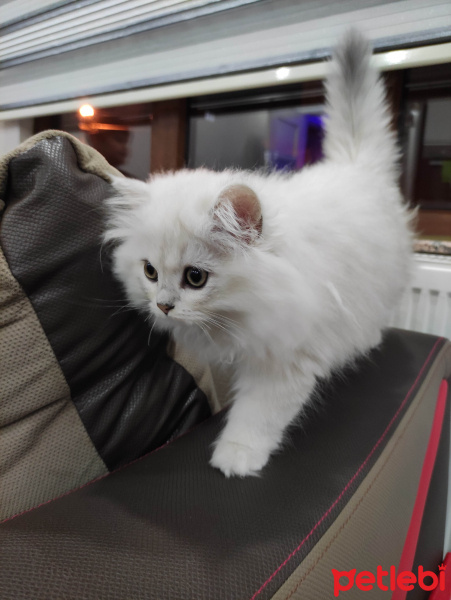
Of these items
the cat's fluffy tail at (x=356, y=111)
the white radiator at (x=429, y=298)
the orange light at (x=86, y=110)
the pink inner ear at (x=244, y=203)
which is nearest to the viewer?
the pink inner ear at (x=244, y=203)

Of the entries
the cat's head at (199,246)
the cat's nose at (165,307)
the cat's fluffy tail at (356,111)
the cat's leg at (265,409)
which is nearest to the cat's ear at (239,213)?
the cat's head at (199,246)

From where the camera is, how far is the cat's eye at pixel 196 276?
602mm

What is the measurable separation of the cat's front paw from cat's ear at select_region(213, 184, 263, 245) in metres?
0.32

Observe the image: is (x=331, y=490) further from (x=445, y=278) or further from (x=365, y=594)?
(x=445, y=278)

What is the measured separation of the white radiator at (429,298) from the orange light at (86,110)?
1.55 metres

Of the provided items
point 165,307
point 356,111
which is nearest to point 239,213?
point 165,307

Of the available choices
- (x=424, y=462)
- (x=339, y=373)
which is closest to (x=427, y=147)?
(x=339, y=373)

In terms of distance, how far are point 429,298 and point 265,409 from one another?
85 cm

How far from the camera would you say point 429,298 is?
1.27 m

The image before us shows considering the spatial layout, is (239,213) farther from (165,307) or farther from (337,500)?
(337,500)

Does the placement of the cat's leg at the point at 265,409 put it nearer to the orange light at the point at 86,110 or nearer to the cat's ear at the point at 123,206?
the cat's ear at the point at 123,206

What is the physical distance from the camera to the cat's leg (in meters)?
0.66

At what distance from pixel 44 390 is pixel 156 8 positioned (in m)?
1.50

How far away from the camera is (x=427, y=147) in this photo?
136 cm
